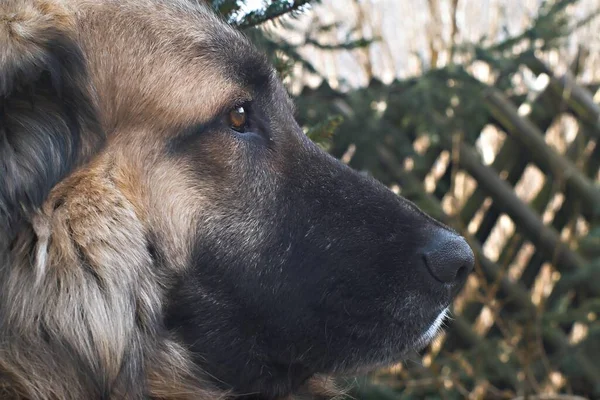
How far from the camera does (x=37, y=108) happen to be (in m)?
1.54

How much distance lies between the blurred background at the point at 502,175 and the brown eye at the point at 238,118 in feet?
4.84

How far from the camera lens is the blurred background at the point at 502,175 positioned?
3486 millimetres

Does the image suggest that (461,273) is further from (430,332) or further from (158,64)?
A: (158,64)

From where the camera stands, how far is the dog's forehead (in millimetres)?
1687

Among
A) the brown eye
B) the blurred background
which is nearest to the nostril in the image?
the brown eye

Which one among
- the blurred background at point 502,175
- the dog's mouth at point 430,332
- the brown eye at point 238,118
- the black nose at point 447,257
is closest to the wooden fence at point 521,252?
the blurred background at point 502,175

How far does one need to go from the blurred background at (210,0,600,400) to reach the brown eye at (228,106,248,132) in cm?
147

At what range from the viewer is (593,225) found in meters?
3.80

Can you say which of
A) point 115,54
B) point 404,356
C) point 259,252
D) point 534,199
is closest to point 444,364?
point 534,199

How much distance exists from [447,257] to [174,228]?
58 cm

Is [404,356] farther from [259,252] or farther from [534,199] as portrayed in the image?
[534,199]

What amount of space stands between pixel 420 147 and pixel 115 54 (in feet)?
8.13

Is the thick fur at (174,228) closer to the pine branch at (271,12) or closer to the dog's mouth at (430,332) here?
the dog's mouth at (430,332)

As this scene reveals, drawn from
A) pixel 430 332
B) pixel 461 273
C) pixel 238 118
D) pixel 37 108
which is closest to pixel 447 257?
pixel 461 273
